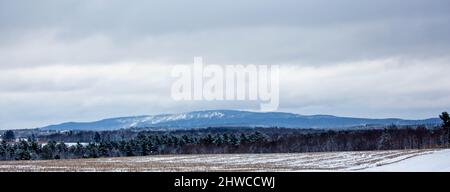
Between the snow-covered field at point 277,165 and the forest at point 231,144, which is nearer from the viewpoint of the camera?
the snow-covered field at point 277,165

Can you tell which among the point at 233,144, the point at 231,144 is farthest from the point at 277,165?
the point at 231,144

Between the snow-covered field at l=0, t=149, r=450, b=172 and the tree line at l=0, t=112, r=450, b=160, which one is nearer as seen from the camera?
the snow-covered field at l=0, t=149, r=450, b=172

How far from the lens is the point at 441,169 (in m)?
10.3

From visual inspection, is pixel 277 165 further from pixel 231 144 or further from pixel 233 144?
pixel 231 144

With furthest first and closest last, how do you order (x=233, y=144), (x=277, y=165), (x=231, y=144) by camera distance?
1. (x=231, y=144)
2. (x=233, y=144)
3. (x=277, y=165)

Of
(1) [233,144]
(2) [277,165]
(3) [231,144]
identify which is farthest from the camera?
(3) [231,144]

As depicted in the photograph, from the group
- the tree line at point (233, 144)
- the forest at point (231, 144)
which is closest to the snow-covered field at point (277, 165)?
the forest at point (231, 144)

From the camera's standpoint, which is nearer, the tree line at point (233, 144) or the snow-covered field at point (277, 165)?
the snow-covered field at point (277, 165)

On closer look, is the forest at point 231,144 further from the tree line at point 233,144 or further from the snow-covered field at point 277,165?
the snow-covered field at point 277,165

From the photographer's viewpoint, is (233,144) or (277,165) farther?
(233,144)

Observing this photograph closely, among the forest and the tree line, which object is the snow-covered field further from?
the tree line

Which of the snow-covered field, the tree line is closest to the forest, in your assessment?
the tree line
